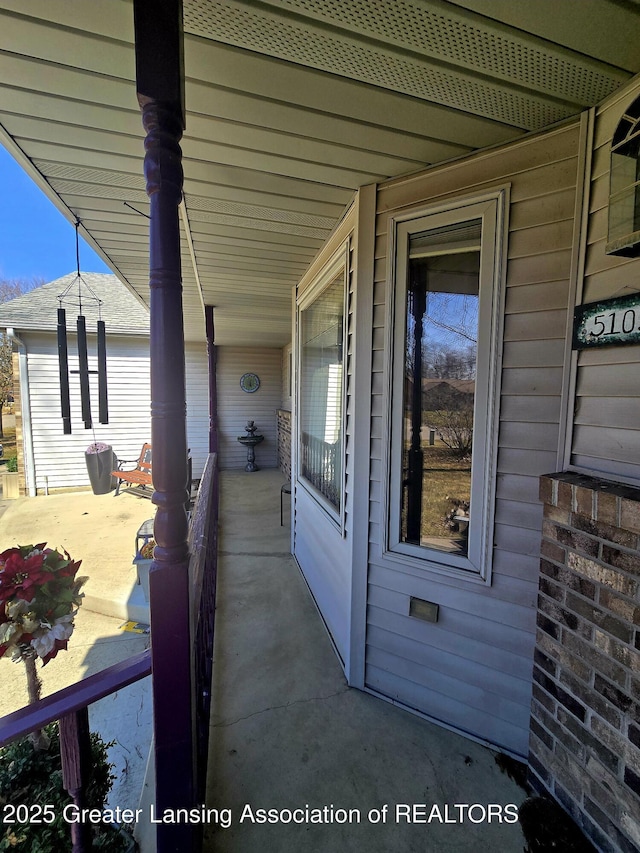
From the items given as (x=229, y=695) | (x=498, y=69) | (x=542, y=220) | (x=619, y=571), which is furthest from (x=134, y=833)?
(x=498, y=69)

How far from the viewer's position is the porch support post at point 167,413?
0.92m

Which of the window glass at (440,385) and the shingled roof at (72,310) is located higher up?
the shingled roof at (72,310)

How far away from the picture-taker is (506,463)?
163 cm

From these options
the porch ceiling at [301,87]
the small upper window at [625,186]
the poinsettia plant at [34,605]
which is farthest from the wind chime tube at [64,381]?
the small upper window at [625,186]

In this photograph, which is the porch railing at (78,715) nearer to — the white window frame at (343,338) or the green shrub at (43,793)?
the green shrub at (43,793)

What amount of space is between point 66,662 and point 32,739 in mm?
1635

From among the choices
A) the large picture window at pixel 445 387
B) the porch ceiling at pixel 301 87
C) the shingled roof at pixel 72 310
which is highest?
the shingled roof at pixel 72 310

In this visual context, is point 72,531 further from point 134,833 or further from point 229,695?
point 134,833

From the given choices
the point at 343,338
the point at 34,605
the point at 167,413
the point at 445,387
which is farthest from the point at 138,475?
the point at 167,413

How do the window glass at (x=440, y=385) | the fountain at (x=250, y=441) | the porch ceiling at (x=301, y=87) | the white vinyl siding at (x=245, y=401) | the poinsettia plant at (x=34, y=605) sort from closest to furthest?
the porch ceiling at (x=301, y=87) → the poinsettia plant at (x=34, y=605) → the window glass at (x=440, y=385) → the fountain at (x=250, y=441) → the white vinyl siding at (x=245, y=401)

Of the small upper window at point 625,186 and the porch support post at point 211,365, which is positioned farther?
the porch support post at point 211,365

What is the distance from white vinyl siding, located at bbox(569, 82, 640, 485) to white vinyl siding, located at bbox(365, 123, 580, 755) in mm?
85

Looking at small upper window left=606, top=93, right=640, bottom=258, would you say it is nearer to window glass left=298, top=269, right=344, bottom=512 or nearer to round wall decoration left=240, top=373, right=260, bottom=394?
window glass left=298, top=269, right=344, bottom=512

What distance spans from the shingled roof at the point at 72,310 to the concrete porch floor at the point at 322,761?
19.1 ft
